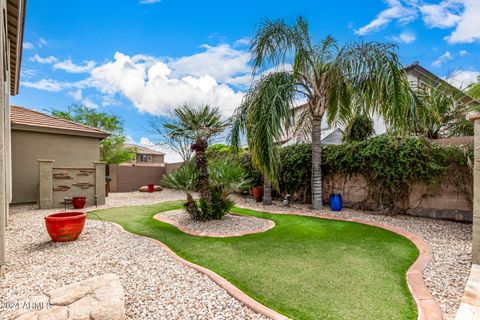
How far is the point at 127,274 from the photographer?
370cm

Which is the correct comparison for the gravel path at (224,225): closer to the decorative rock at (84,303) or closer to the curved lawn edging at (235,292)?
the curved lawn edging at (235,292)

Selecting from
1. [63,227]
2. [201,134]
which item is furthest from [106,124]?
[63,227]

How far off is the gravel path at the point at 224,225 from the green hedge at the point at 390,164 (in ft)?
11.9

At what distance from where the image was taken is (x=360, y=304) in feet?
9.39

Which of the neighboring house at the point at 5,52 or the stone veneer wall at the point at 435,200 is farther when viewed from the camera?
the stone veneer wall at the point at 435,200

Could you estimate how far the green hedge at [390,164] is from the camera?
7027 millimetres

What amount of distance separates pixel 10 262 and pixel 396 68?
9556mm

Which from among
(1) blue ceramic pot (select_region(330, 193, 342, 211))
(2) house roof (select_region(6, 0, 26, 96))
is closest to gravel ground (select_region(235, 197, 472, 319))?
(1) blue ceramic pot (select_region(330, 193, 342, 211))

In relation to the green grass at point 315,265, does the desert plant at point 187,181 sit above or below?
above

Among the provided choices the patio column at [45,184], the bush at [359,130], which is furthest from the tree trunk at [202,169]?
the patio column at [45,184]

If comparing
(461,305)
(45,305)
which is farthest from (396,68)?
(45,305)

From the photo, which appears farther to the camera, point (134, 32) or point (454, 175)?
point (134, 32)

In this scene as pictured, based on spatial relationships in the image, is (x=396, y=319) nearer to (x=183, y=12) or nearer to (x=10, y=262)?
(x=10, y=262)

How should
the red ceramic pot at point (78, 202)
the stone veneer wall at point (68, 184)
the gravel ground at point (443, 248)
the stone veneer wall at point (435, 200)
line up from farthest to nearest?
1. the red ceramic pot at point (78, 202)
2. the stone veneer wall at point (68, 184)
3. the stone veneer wall at point (435, 200)
4. the gravel ground at point (443, 248)
